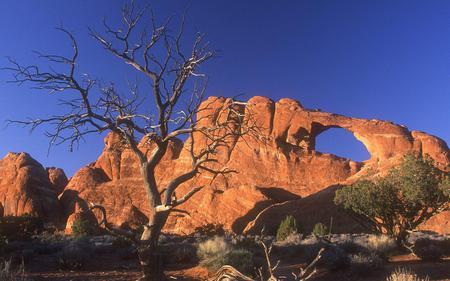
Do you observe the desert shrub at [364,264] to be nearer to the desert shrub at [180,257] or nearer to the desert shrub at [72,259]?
the desert shrub at [180,257]

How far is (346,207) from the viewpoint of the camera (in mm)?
26703

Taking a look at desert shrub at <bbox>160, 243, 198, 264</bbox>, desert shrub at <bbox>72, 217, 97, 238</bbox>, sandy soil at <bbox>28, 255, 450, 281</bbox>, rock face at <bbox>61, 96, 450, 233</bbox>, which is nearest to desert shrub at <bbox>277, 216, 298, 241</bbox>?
desert shrub at <bbox>72, 217, 97, 238</bbox>

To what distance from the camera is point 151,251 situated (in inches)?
409

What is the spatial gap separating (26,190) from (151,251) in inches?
2473

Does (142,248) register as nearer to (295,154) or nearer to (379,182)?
(379,182)

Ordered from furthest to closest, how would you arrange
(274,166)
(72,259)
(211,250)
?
(274,166) → (211,250) → (72,259)

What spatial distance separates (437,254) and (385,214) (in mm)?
7795

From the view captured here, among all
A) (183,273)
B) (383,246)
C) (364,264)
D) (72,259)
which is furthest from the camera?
(383,246)

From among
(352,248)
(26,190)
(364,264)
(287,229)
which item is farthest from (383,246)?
(26,190)

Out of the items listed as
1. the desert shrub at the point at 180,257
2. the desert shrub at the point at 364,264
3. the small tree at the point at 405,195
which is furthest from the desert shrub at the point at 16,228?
the small tree at the point at 405,195

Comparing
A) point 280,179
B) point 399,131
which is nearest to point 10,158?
point 280,179

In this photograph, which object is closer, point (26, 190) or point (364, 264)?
point (364, 264)

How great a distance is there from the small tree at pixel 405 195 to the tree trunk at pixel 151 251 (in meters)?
14.9

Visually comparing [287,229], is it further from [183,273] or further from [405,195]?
[183,273]
